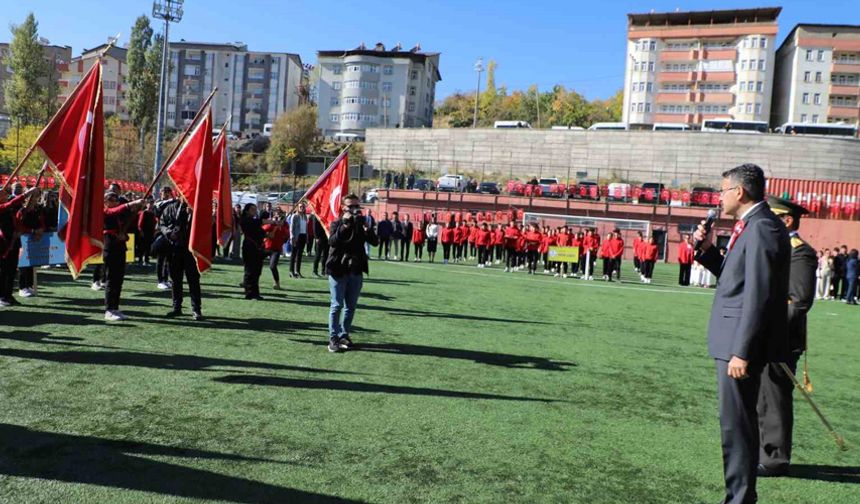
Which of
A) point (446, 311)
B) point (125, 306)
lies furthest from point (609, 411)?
point (125, 306)

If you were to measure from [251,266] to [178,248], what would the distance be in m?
2.46

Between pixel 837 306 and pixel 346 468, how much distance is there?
72.0ft

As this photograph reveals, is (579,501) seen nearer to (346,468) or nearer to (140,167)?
(346,468)

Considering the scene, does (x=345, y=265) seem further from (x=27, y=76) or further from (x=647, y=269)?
(x=27, y=76)

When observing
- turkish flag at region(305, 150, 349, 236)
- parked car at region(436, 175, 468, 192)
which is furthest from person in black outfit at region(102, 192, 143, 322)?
parked car at region(436, 175, 468, 192)

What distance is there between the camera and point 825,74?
84875mm

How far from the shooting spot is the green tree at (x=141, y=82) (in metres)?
72.8

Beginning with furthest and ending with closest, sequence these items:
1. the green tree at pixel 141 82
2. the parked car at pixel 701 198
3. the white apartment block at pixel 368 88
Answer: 1. the white apartment block at pixel 368 88
2. the green tree at pixel 141 82
3. the parked car at pixel 701 198

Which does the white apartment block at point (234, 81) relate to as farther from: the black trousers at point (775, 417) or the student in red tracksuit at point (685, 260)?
the black trousers at point (775, 417)

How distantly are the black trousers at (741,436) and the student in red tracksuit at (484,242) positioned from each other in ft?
77.1

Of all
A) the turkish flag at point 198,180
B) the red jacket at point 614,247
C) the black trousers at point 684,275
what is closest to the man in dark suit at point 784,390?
the turkish flag at point 198,180

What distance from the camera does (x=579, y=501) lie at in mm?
4578

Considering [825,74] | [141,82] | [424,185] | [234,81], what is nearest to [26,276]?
[424,185]

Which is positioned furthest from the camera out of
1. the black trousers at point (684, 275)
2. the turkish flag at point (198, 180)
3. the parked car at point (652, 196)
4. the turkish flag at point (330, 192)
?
the parked car at point (652, 196)
